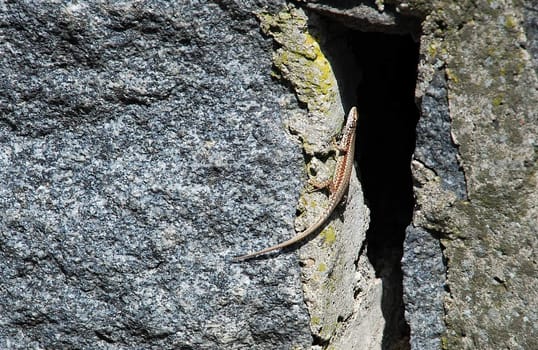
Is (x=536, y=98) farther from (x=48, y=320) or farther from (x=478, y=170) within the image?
(x=48, y=320)

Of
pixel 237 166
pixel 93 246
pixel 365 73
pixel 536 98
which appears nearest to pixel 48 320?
pixel 93 246

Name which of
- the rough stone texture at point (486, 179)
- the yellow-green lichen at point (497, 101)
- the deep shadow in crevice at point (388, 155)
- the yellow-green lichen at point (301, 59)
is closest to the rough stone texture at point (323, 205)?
the yellow-green lichen at point (301, 59)

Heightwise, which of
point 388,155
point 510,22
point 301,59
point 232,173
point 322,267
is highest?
point 510,22

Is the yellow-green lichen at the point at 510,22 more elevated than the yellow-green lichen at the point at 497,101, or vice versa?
the yellow-green lichen at the point at 510,22

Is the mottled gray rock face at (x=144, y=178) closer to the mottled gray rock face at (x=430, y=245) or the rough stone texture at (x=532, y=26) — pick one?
the mottled gray rock face at (x=430, y=245)

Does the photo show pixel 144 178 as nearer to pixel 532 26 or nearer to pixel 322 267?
pixel 322 267

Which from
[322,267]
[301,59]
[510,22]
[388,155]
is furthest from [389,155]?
[510,22]
